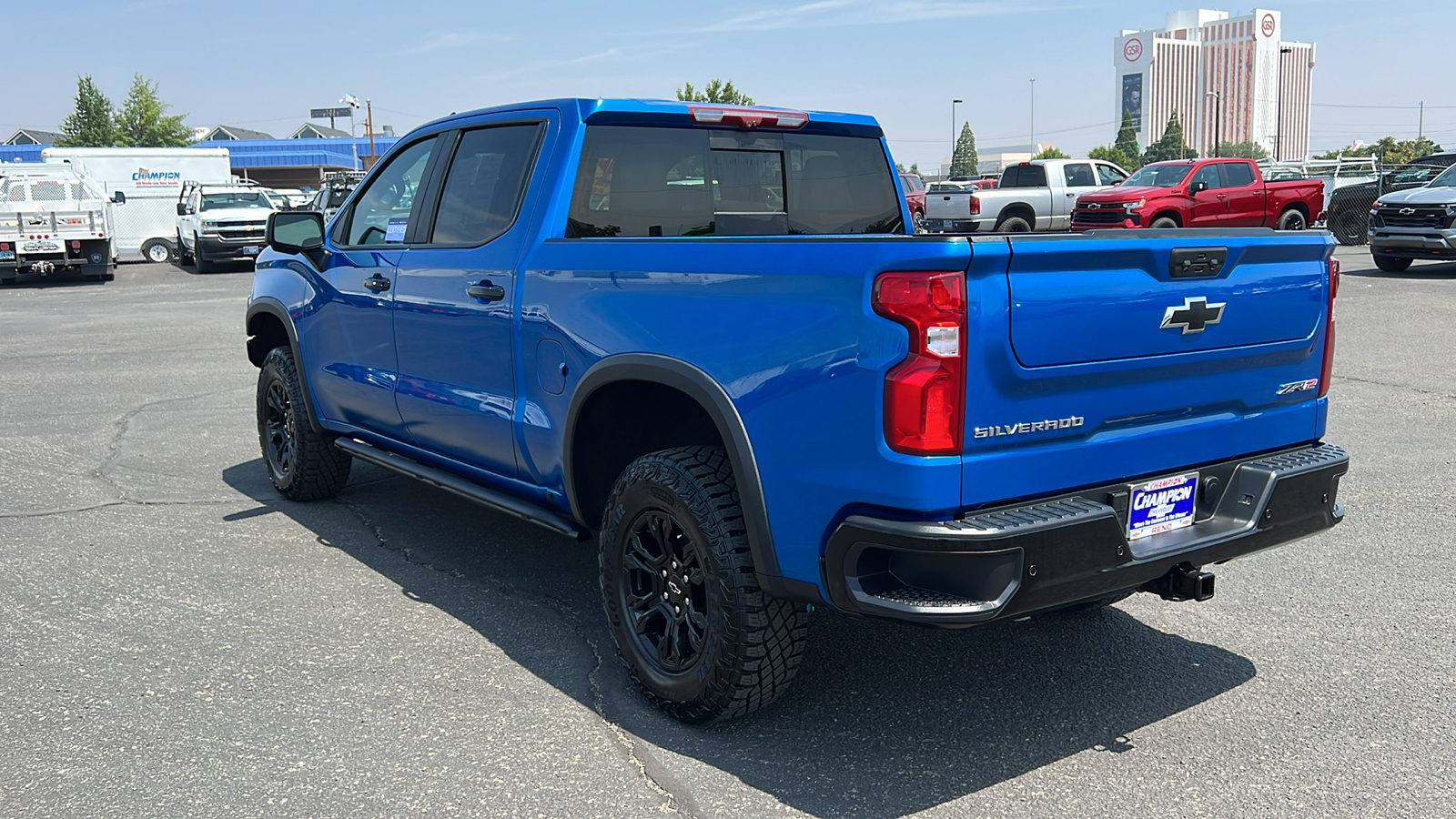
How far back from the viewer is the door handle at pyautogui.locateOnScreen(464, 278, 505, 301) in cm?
434

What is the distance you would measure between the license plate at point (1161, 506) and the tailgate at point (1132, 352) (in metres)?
0.04

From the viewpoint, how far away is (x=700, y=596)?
3.60 m

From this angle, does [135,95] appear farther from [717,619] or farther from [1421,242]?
[717,619]

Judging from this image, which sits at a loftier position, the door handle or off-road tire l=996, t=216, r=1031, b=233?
the door handle

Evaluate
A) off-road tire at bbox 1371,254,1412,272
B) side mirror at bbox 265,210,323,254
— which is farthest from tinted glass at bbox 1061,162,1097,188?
side mirror at bbox 265,210,323,254

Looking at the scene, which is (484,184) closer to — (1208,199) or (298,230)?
(298,230)

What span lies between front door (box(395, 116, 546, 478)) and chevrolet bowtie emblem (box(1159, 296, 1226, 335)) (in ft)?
7.29

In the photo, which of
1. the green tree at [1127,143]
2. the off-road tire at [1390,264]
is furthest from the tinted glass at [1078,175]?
the green tree at [1127,143]

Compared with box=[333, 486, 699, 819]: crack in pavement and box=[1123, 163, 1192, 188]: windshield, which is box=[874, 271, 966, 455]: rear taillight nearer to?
box=[333, 486, 699, 819]: crack in pavement

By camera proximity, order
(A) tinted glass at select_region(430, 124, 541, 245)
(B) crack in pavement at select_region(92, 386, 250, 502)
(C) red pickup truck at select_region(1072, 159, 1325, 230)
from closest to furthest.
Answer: (A) tinted glass at select_region(430, 124, 541, 245) < (B) crack in pavement at select_region(92, 386, 250, 502) < (C) red pickup truck at select_region(1072, 159, 1325, 230)

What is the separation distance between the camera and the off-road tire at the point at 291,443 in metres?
6.14

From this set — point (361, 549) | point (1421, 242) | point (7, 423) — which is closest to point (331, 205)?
point (7, 423)

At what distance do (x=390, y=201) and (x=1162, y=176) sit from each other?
65.7 ft

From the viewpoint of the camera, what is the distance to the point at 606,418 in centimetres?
405
